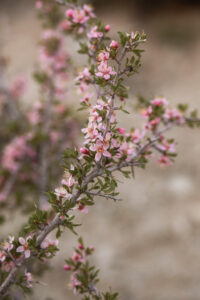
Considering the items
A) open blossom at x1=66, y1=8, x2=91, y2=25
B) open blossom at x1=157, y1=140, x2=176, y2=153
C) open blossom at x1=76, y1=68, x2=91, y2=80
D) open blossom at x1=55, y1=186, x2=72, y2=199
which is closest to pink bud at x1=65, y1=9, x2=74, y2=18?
open blossom at x1=66, y1=8, x2=91, y2=25

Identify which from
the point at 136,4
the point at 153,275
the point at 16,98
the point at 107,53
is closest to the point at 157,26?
the point at 136,4

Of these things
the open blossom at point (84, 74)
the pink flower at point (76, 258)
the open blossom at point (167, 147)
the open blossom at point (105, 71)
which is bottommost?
the pink flower at point (76, 258)

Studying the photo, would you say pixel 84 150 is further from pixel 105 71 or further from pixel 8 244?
pixel 8 244

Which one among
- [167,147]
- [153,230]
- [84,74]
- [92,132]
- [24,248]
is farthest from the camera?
[153,230]

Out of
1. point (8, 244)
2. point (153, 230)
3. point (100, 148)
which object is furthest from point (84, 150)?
point (153, 230)

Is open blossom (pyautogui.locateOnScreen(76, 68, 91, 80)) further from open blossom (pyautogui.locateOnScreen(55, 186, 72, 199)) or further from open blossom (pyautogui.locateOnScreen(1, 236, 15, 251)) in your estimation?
open blossom (pyautogui.locateOnScreen(1, 236, 15, 251))

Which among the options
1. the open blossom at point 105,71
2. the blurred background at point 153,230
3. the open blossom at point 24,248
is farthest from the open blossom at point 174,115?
the open blossom at point 24,248

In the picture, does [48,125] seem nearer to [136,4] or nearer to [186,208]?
[186,208]

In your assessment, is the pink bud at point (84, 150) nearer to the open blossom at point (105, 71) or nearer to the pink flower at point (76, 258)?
the open blossom at point (105, 71)
